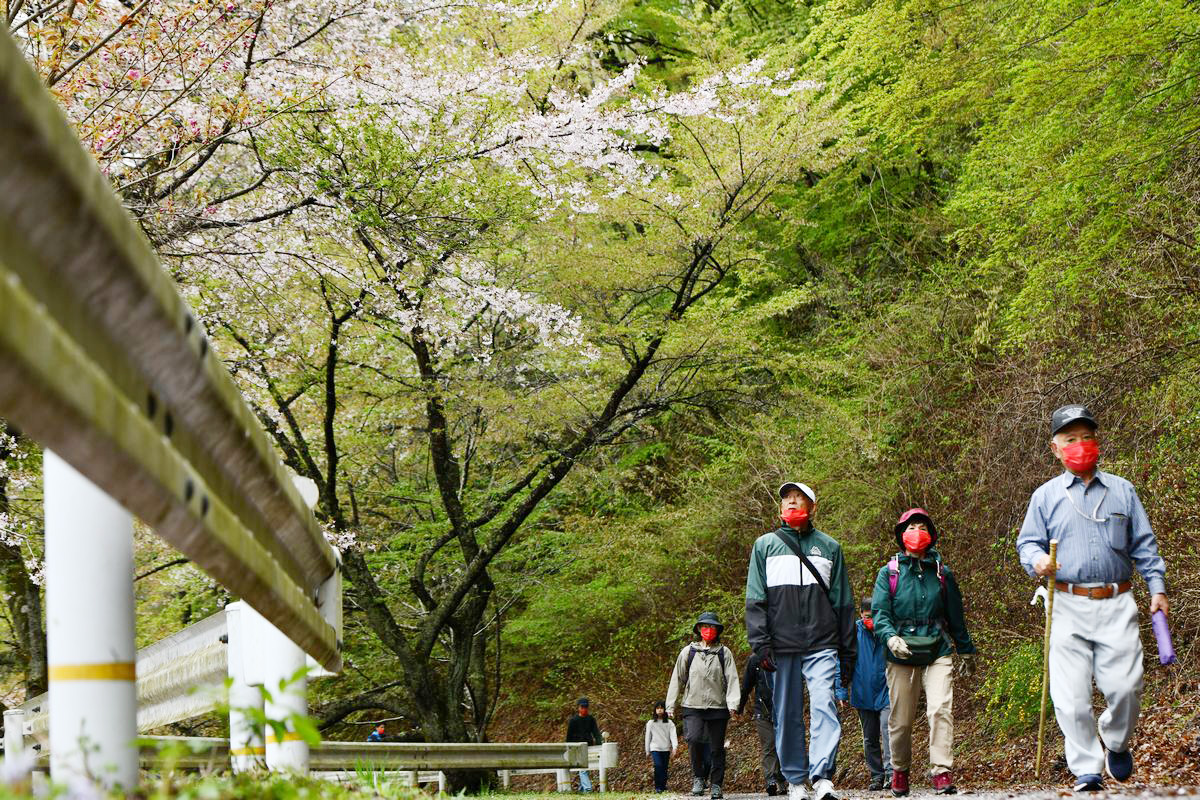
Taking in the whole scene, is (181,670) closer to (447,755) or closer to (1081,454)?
(1081,454)

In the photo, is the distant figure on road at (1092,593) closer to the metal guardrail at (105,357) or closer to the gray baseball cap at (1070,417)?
the gray baseball cap at (1070,417)

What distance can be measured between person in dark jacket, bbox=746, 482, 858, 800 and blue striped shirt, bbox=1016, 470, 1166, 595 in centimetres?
135

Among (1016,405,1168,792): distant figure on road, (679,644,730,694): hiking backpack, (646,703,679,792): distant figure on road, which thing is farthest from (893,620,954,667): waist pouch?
(646,703,679,792): distant figure on road

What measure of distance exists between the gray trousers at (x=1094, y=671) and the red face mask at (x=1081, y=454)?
0.72 meters

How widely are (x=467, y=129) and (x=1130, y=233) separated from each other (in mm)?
6978

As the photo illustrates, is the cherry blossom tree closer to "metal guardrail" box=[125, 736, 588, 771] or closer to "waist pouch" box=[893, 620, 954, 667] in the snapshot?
"metal guardrail" box=[125, 736, 588, 771]

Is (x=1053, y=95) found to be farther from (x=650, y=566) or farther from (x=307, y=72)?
(x=650, y=566)

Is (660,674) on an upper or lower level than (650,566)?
lower

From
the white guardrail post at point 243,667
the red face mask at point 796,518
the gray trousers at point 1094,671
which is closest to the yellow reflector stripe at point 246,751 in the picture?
the white guardrail post at point 243,667

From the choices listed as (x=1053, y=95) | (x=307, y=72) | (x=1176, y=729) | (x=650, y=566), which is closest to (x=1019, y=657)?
(x=1176, y=729)

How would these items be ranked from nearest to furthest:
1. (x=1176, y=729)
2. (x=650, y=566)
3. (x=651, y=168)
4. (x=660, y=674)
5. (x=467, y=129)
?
1. (x=1176, y=729)
2. (x=467, y=129)
3. (x=651, y=168)
4. (x=650, y=566)
5. (x=660, y=674)

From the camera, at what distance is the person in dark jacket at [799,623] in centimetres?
788

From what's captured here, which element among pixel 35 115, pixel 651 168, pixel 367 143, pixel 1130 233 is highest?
pixel 651 168

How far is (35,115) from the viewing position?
1.75 metres
